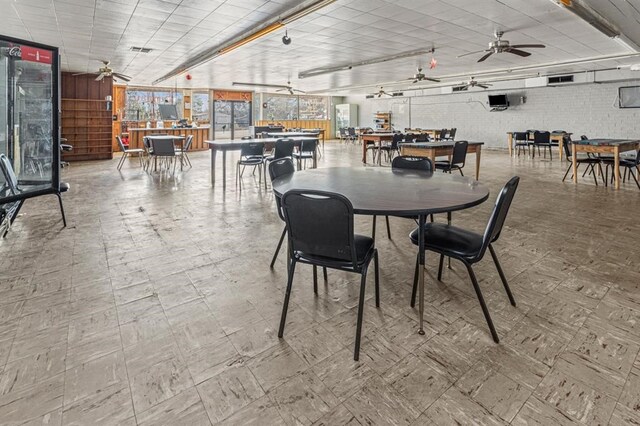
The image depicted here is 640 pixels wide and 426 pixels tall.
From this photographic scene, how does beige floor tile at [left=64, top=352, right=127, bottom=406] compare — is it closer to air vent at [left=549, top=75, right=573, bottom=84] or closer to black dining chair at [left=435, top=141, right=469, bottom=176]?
black dining chair at [left=435, top=141, right=469, bottom=176]

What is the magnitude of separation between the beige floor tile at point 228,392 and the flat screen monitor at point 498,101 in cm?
1600

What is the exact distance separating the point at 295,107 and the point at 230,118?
14.5 feet

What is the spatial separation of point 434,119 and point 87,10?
50.9ft

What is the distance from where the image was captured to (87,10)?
214 inches

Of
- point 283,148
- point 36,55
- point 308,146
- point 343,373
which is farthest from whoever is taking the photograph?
point 308,146

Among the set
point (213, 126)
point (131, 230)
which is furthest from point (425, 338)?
point (213, 126)

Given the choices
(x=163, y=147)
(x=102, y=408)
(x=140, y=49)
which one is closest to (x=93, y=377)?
(x=102, y=408)

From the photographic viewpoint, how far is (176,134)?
45.8 ft

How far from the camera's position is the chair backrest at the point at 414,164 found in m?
3.20

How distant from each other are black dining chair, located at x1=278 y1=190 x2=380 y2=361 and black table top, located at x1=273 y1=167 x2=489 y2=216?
0.13m

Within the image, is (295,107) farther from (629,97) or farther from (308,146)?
(629,97)

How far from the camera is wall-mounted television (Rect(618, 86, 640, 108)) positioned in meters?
11.6

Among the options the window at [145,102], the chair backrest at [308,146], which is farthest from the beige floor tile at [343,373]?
the window at [145,102]

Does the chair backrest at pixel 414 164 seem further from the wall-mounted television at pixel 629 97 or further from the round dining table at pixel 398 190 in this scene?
the wall-mounted television at pixel 629 97
